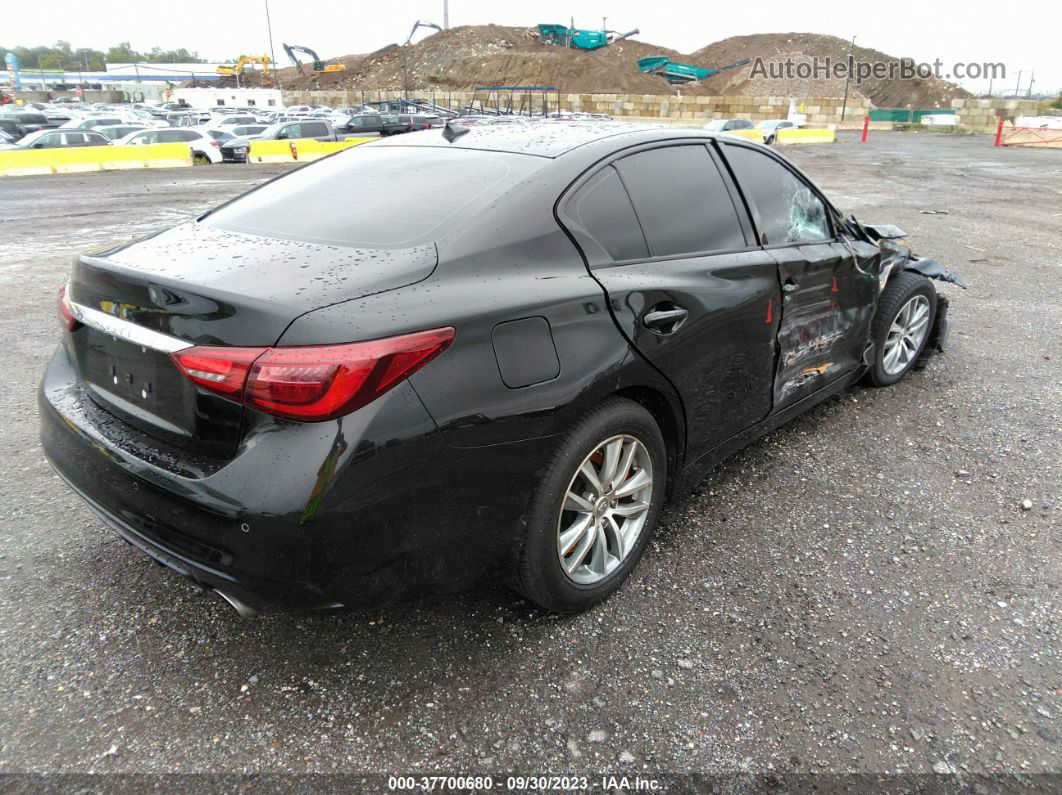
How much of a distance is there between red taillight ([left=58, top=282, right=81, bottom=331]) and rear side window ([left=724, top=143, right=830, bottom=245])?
2.67 metres

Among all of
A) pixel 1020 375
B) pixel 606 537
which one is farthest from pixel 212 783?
pixel 1020 375

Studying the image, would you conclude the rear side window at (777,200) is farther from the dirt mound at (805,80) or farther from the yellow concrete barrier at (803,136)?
the dirt mound at (805,80)

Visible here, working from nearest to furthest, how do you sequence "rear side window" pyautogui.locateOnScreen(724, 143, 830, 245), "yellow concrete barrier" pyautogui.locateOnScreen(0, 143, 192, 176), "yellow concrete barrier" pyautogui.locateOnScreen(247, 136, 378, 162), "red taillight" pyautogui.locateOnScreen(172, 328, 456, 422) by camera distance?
"red taillight" pyautogui.locateOnScreen(172, 328, 456, 422) < "rear side window" pyautogui.locateOnScreen(724, 143, 830, 245) < "yellow concrete barrier" pyautogui.locateOnScreen(0, 143, 192, 176) < "yellow concrete barrier" pyautogui.locateOnScreen(247, 136, 378, 162)

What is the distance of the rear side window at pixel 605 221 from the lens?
2428 mm

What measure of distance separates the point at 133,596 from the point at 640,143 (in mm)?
2605

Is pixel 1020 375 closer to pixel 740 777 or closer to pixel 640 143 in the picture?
pixel 640 143

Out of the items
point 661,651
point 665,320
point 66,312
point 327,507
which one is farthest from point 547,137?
point 661,651

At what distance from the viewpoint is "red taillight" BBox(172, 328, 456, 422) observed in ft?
5.90

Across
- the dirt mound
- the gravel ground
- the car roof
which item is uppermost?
the dirt mound

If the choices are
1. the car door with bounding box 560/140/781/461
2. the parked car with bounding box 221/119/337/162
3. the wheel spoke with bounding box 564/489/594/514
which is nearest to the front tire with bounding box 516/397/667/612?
the wheel spoke with bounding box 564/489/594/514

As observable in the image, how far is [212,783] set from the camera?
1903mm

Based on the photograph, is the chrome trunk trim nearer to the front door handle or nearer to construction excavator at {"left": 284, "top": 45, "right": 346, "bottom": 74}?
the front door handle

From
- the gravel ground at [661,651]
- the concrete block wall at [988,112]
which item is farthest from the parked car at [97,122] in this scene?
the concrete block wall at [988,112]

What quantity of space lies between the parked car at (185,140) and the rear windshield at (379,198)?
2057cm
